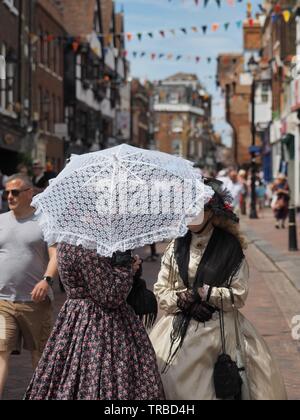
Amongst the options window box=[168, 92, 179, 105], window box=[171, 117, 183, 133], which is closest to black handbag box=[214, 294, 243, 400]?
window box=[171, 117, 183, 133]

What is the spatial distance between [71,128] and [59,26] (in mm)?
5675

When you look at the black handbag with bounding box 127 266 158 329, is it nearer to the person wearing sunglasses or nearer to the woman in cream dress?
the woman in cream dress

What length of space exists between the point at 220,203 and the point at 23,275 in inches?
66.7

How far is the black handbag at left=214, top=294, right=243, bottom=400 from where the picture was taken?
502cm

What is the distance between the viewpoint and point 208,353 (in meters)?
5.21

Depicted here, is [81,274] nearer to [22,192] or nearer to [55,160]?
[22,192]

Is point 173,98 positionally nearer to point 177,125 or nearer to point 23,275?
point 177,125

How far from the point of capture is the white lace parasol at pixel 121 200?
15.6 feet

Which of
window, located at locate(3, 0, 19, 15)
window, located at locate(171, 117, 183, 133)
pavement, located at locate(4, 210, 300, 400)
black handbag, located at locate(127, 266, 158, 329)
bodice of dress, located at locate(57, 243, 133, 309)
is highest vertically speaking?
window, located at locate(171, 117, 183, 133)

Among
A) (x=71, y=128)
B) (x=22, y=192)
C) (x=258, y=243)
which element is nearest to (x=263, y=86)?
(x=71, y=128)

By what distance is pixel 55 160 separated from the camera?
41531mm

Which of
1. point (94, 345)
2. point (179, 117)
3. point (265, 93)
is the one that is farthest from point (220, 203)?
point (179, 117)

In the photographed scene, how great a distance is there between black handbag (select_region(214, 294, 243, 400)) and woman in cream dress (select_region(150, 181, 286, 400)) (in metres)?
0.08

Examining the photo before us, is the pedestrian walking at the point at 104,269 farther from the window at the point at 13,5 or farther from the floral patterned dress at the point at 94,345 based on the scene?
the window at the point at 13,5
